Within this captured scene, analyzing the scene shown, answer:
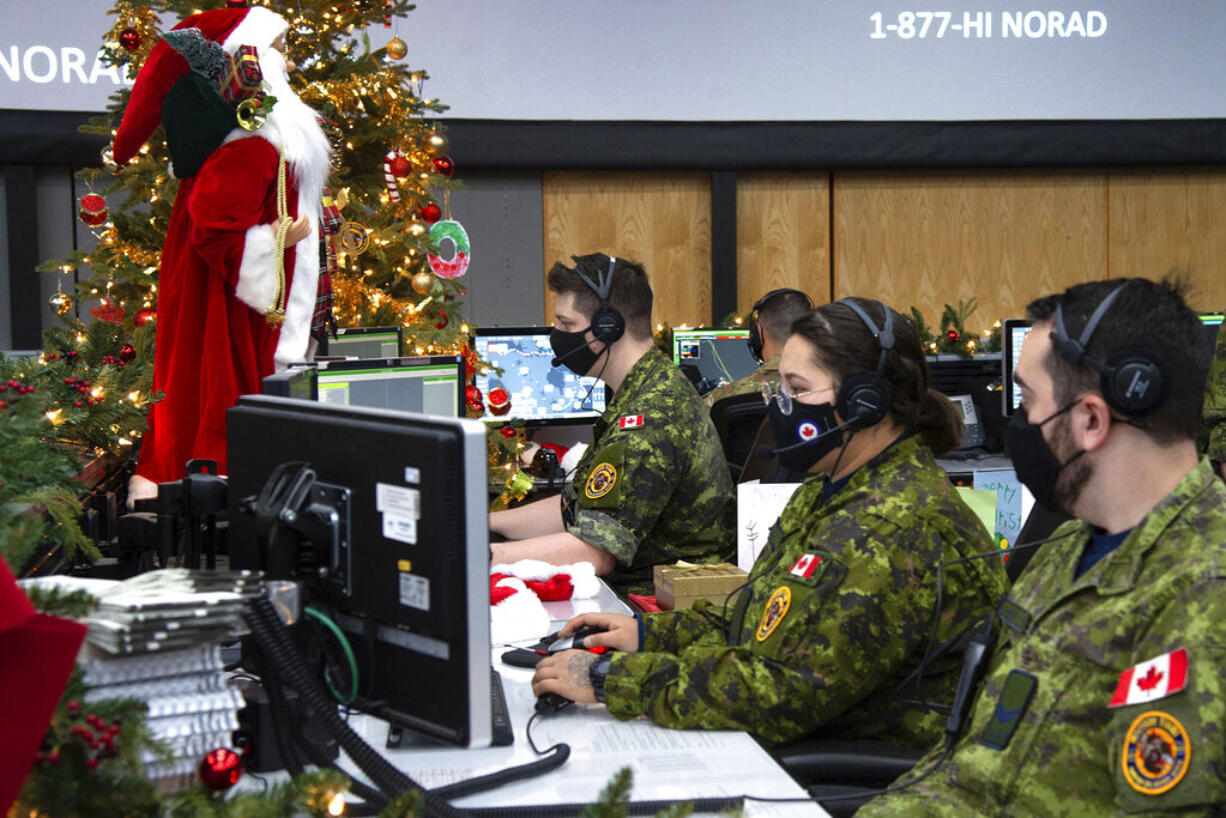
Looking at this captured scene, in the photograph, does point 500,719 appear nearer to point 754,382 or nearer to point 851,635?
point 851,635

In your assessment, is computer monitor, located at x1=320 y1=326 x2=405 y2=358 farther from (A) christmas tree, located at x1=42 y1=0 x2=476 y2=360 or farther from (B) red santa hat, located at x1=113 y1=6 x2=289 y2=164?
(B) red santa hat, located at x1=113 y1=6 x2=289 y2=164

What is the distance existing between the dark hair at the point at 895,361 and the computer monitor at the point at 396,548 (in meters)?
0.86

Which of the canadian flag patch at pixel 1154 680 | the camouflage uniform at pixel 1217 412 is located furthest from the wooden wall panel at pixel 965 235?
the canadian flag patch at pixel 1154 680

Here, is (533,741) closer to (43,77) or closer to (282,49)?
(282,49)

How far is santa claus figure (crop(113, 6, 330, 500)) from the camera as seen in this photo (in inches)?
104

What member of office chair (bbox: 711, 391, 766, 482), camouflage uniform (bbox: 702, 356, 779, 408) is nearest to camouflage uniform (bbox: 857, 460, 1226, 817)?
office chair (bbox: 711, 391, 766, 482)

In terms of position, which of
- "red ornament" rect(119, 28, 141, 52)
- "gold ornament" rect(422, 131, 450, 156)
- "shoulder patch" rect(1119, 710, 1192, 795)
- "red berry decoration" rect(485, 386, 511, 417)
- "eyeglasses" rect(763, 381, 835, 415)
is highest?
"red ornament" rect(119, 28, 141, 52)

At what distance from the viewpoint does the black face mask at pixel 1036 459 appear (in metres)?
1.43

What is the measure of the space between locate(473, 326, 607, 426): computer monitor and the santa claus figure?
6.40ft

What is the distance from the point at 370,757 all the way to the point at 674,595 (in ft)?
3.66

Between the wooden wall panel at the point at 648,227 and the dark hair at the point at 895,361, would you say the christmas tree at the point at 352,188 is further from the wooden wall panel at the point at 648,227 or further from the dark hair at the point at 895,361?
the dark hair at the point at 895,361

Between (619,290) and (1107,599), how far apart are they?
187cm

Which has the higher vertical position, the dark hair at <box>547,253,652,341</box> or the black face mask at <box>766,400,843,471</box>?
the dark hair at <box>547,253,652,341</box>

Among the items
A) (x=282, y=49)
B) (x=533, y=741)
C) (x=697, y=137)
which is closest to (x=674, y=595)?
(x=533, y=741)
